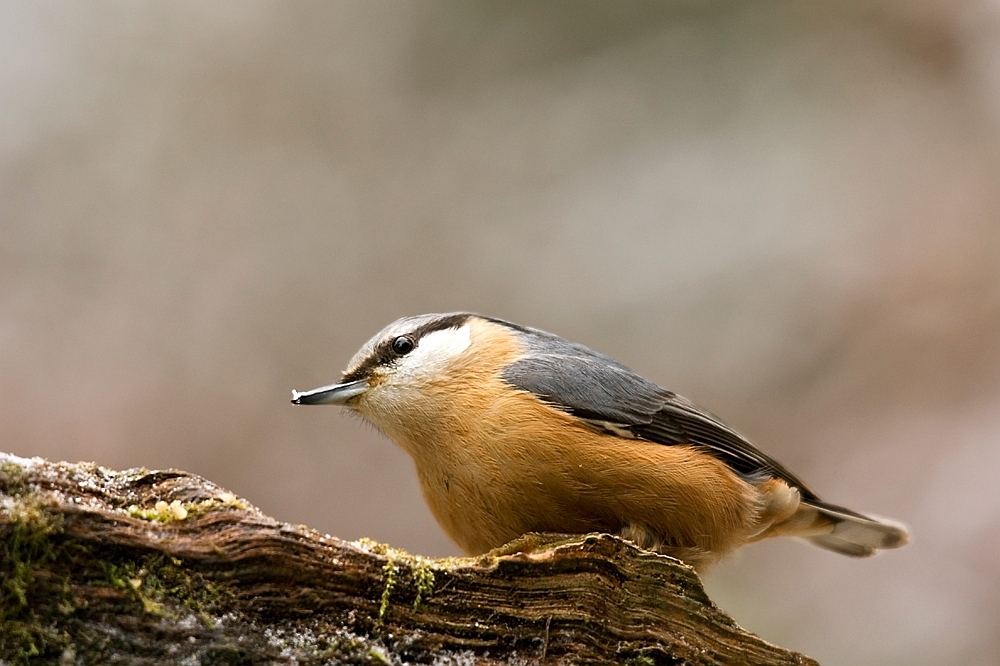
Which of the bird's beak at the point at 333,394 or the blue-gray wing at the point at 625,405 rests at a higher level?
the blue-gray wing at the point at 625,405

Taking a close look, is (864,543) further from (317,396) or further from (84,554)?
(84,554)

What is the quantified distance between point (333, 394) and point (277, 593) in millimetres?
1251

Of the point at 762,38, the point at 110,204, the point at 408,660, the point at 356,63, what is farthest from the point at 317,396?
the point at 762,38

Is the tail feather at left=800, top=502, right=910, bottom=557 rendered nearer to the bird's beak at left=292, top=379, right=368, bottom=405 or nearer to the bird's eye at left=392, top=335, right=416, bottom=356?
the bird's eye at left=392, top=335, right=416, bottom=356

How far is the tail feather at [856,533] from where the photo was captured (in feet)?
11.5

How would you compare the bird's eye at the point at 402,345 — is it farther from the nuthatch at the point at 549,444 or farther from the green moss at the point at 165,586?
the green moss at the point at 165,586

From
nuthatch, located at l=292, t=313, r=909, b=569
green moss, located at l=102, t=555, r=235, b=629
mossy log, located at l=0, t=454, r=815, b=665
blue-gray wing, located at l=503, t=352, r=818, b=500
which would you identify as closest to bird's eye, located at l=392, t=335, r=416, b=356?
nuthatch, located at l=292, t=313, r=909, b=569

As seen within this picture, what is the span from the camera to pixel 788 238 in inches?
256

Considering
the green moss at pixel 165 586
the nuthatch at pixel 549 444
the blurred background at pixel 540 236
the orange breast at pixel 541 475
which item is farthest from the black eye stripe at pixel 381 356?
the blurred background at pixel 540 236

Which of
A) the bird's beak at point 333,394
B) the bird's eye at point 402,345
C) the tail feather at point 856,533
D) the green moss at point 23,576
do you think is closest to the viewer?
the green moss at point 23,576

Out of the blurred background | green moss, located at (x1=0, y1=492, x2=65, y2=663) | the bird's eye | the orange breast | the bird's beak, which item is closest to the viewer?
green moss, located at (x1=0, y1=492, x2=65, y2=663)

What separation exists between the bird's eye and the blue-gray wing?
0.39 metres

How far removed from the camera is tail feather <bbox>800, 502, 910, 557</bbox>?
3.49 metres

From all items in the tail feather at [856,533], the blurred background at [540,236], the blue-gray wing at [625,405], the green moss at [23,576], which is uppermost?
the blurred background at [540,236]
